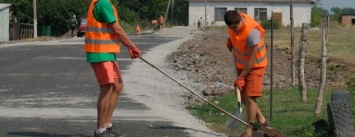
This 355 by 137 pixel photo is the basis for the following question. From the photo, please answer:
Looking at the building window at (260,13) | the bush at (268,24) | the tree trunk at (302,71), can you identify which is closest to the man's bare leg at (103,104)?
the tree trunk at (302,71)

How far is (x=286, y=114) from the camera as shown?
49.1 feet

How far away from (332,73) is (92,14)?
20108 mm

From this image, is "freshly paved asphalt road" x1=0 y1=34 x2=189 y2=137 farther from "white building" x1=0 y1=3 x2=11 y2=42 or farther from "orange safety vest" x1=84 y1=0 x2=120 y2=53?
"white building" x1=0 y1=3 x2=11 y2=42

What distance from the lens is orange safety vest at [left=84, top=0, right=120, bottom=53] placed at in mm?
10547

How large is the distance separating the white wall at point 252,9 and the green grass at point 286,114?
258 feet

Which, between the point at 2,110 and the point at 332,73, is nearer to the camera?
the point at 2,110

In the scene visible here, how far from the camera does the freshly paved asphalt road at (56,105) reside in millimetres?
11734

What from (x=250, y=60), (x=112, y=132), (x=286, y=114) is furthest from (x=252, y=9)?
(x=112, y=132)

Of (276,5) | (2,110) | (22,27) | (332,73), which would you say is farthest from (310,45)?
(276,5)

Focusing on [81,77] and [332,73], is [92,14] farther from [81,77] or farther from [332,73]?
[332,73]

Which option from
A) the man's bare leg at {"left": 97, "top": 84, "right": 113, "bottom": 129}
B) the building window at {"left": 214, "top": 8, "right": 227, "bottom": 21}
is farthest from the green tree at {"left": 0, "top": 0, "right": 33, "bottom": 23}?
the man's bare leg at {"left": 97, "top": 84, "right": 113, "bottom": 129}

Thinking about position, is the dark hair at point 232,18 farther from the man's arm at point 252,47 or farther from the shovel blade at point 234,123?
the shovel blade at point 234,123

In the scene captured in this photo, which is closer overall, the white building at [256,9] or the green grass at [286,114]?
the green grass at [286,114]

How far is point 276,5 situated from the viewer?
99.6 m
